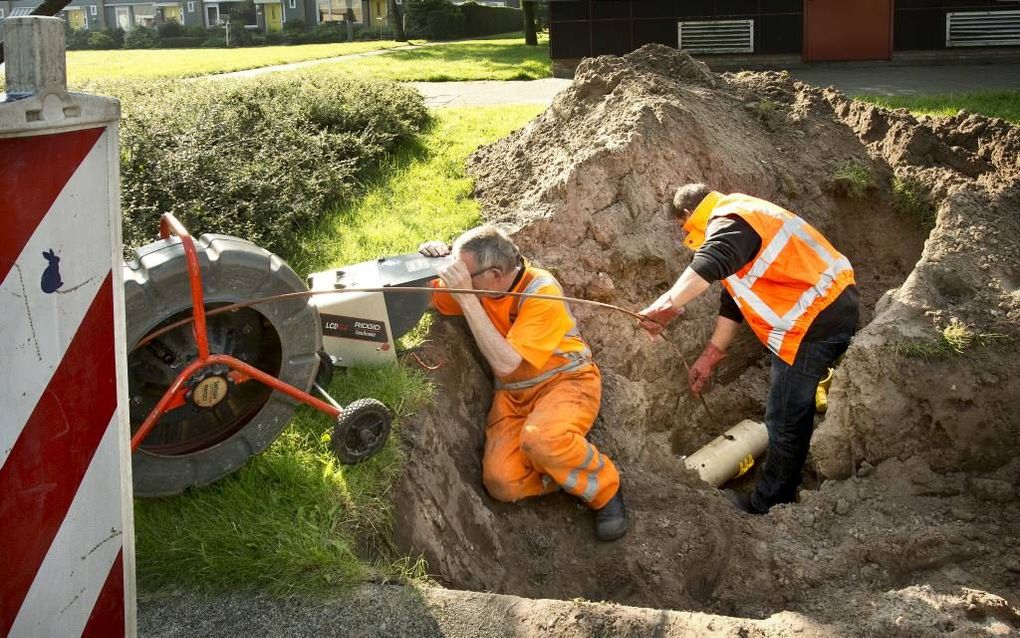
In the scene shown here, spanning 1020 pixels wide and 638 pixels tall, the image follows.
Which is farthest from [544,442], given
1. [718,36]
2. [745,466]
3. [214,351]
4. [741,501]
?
[718,36]

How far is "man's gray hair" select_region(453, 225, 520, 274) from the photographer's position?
5102mm

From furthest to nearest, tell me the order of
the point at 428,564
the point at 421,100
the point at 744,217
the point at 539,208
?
the point at 421,100 → the point at 539,208 → the point at 744,217 → the point at 428,564

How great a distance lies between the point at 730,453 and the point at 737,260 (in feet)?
6.24

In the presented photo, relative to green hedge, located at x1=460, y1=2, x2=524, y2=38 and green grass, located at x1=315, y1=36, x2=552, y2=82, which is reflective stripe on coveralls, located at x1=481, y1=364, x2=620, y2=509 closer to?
green grass, located at x1=315, y1=36, x2=552, y2=82

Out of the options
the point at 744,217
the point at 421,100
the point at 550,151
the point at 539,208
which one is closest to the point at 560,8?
the point at 421,100

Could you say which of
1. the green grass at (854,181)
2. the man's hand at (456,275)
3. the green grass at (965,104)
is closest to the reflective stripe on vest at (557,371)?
the man's hand at (456,275)

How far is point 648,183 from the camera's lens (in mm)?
7578

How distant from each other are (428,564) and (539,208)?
11.6 feet

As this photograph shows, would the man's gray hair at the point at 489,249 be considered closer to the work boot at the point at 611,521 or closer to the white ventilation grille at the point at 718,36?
the work boot at the point at 611,521

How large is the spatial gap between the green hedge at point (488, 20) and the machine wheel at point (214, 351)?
40.9 meters

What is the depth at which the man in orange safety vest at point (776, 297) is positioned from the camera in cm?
543

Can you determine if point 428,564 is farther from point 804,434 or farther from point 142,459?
point 804,434

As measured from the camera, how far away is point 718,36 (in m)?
19.8

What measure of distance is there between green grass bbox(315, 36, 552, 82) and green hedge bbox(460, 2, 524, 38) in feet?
40.4
